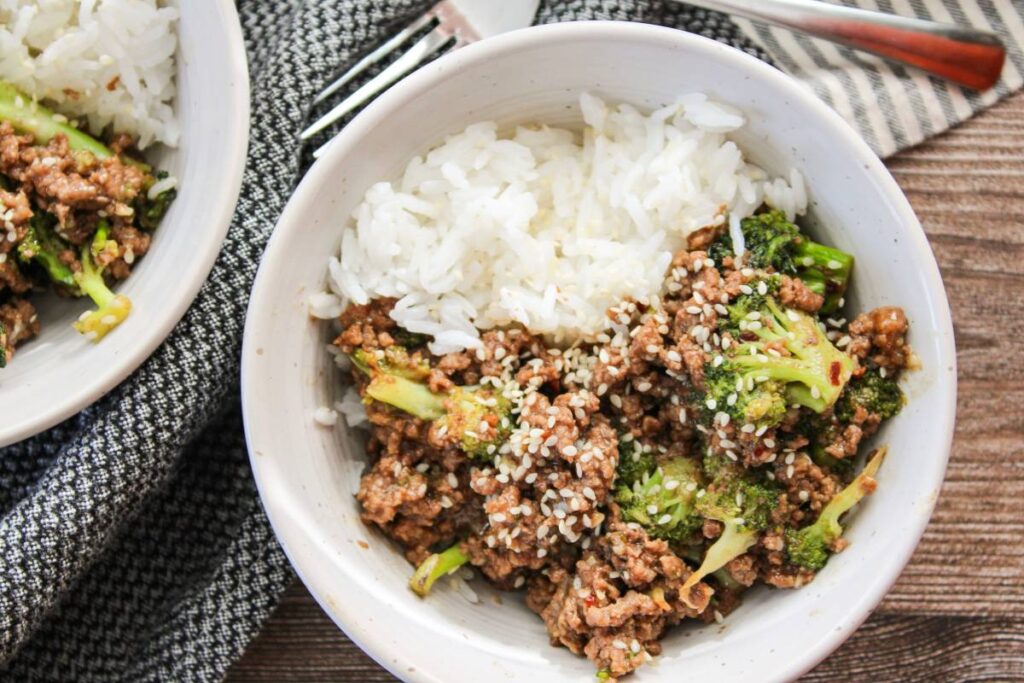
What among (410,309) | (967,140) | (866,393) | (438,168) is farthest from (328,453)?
(967,140)

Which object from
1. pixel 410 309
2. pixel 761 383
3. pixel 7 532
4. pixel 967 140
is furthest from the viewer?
pixel 967 140

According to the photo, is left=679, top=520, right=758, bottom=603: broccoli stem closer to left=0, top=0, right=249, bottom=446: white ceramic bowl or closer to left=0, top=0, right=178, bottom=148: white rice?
left=0, top=0, right=249, bottom=446: white ceramic bowl

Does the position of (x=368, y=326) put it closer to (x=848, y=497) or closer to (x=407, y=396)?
(x=407, y=396)

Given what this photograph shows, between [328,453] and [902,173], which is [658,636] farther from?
[902,173]

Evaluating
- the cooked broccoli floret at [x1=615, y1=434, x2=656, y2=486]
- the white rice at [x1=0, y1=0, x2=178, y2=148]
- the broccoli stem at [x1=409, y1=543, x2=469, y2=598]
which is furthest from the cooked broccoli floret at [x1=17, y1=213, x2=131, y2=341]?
the cooked broccoli floret at [x1=615, y1=434, x2=656, y2=486]

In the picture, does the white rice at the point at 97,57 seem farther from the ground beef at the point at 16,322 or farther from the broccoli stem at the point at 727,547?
the broccoli stem at the point at 727,547

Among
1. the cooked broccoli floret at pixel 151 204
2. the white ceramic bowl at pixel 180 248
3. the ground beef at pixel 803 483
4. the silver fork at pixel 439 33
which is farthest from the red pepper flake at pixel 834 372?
the cooked broccoli floret at pixel 151 204

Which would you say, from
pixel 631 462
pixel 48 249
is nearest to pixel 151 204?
pixel 48 249
